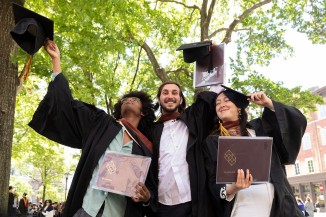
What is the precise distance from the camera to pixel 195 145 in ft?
10.5

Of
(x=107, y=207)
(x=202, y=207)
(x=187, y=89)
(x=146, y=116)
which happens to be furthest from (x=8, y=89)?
(x=187, y=89)

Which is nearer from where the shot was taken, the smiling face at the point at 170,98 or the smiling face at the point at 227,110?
the smiling face at the point at 227,110

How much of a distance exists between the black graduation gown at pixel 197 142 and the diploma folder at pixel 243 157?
554 millimetres

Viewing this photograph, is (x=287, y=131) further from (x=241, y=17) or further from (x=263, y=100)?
(x=241, y=17)

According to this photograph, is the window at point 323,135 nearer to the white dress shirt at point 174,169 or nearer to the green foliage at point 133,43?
the green foliage at point 133,43

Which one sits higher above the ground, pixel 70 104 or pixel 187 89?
pixel 187 89

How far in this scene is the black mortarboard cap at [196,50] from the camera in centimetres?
366

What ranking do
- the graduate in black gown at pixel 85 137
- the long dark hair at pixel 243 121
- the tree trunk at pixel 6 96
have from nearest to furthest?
the graduate in black gown at pixel 85 137 < the long dark hair at pixel 243 121 < the tree trunk at pixel 6 96

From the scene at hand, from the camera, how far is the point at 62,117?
10.1 ft

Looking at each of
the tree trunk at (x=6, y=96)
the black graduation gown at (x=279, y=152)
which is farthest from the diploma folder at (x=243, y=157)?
the tree trunk at (x=6, y=96)

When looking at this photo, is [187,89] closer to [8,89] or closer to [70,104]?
[8,89]

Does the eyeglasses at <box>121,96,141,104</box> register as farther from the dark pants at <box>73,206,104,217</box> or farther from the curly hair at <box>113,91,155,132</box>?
the dark pants at <box>73,206,104,217</box>

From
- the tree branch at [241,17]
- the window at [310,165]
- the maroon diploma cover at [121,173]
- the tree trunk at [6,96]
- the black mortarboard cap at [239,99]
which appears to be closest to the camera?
the maroon diploma cover at [121,173]

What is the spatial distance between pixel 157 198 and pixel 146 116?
3.57 feet
